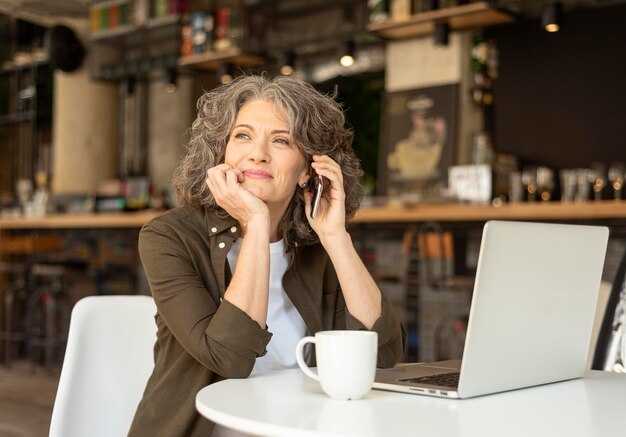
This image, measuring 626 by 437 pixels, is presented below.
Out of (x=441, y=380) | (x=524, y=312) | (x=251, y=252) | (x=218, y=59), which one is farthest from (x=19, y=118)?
(x=524, y=312)

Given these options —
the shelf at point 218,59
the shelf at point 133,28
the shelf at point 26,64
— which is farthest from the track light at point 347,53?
the shelf at point 26,64

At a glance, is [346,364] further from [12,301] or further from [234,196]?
[12,301]

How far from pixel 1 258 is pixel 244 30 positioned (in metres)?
2.70

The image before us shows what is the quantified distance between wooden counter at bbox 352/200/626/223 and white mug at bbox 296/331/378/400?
263cm

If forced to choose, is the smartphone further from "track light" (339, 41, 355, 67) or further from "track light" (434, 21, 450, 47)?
"track light" (339, 41, 355, 67)

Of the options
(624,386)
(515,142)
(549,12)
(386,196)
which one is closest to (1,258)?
(386,196)

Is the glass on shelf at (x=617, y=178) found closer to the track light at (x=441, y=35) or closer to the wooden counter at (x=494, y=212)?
the wooden counter at (x=494, y=212)

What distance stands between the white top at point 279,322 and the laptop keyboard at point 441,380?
1.16 feet

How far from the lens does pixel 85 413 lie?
5.77ft

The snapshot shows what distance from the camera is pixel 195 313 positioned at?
59.9 inches

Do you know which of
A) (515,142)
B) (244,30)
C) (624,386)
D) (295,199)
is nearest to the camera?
(624,386)

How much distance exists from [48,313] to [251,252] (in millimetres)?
5525

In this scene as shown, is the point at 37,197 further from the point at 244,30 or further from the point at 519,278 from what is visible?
the point at 519,278

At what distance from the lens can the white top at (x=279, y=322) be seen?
170cm
